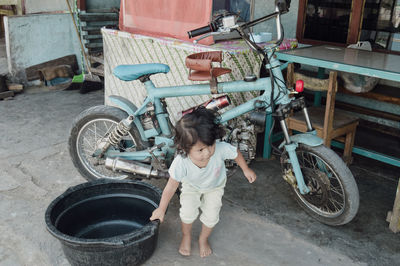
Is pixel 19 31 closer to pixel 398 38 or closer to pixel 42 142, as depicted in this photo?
pixel 42 142

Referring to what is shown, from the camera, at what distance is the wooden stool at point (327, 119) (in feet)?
11.1

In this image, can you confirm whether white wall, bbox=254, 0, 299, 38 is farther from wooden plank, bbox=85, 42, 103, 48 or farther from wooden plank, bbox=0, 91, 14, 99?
wooden plank, bbox=0, 91, 14, 99

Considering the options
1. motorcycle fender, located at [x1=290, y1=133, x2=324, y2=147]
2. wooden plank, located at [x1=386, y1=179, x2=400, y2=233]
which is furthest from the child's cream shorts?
wooden plank, located at [x1=386, y1=179, x2=400, y2=233]

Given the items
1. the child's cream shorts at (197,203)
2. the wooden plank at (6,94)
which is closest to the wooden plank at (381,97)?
the child's cream shorts at (197,203)

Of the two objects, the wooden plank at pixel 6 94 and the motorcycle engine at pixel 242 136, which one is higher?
the motorcycle engine at pixel 242 136

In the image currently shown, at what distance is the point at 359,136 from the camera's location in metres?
4.70

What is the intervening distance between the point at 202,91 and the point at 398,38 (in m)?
2.56

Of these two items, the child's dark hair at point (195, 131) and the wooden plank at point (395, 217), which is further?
the wooden plank at point (395, 217)

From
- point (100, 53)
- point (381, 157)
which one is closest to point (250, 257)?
point (381, 157)

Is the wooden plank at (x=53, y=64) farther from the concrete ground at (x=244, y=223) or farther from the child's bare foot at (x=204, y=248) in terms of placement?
the child's bare foot at (x=204, y=248)

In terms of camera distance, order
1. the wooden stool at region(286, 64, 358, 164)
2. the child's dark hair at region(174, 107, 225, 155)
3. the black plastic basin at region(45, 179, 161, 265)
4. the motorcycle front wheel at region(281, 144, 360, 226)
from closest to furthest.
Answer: the child's dark hair at region(174, 107, 225, 155) < the black plastic basin at region(45, 179, 161, 265) < the motorcycle front wheel at region(281, 144, 360, 226) < the wooden stool at region(286, 64, 358, 164)

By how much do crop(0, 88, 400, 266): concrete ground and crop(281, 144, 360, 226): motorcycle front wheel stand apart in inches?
4.1

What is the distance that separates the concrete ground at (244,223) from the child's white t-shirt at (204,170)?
0.57 m

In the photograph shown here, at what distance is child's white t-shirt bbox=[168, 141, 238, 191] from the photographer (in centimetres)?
249
